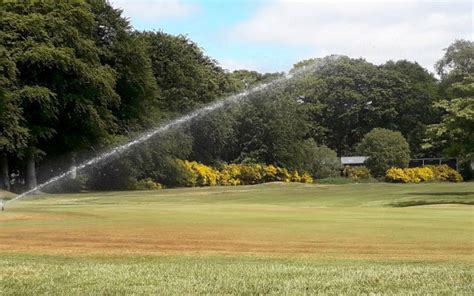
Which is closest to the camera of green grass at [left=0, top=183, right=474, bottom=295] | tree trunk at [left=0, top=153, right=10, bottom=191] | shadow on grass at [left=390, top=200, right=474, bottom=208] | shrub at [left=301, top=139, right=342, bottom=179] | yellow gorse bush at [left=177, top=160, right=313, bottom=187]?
green grass at [left=0, top=183, right=474, bottom=295]

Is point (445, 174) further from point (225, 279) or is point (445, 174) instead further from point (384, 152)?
point (225, 279)

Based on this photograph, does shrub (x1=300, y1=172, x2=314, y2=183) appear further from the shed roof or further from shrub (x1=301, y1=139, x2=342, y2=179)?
the shed roof

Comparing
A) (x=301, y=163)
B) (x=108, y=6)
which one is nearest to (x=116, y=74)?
(x=108, y=6)

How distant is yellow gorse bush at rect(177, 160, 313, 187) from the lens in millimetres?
72500

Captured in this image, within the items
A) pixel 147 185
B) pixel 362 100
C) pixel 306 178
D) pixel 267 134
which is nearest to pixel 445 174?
pixel 306 178

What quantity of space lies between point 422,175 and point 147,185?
31.8 meters

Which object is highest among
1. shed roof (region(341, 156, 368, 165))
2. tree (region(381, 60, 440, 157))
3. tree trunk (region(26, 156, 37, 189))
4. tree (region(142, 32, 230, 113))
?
tree (region(142, 32, 230, 113))

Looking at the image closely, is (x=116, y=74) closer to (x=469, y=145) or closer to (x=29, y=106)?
(x=29, y=106)

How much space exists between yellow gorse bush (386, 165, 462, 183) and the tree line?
4.24 meters

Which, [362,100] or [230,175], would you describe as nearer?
[230,175]

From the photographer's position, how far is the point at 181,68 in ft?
238

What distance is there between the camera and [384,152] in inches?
3356

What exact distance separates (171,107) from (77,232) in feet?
173

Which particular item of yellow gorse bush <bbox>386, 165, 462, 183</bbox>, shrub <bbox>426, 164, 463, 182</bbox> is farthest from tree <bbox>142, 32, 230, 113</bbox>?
shrub <bbox>426, 164, 463, 182</bbox>
